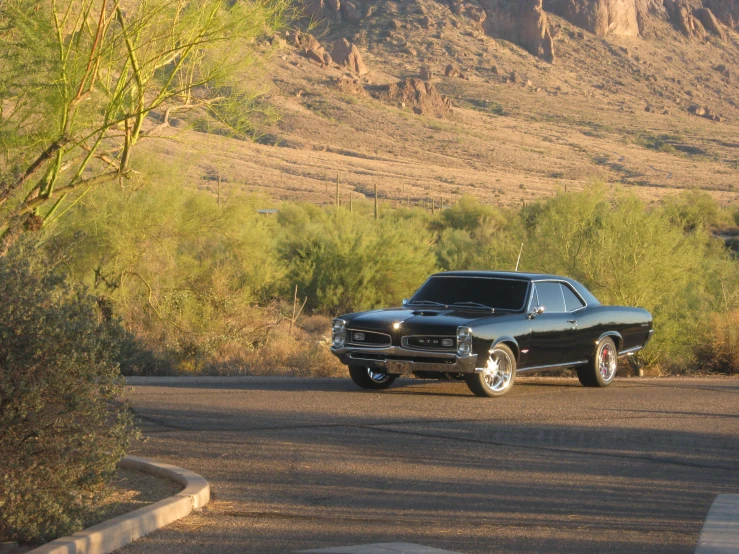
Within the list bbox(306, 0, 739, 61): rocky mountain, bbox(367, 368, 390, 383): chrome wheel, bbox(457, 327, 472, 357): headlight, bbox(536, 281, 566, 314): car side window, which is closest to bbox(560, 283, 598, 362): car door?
bbox(536, 281, 566, 314): car side window

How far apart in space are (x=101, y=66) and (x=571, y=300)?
7.16 meters

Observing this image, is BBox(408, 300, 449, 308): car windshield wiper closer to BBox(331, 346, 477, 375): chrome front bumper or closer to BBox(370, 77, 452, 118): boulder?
BBox(331, 346, 477, 375): chrome front bumper

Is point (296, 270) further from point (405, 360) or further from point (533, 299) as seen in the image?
point (405, 360)

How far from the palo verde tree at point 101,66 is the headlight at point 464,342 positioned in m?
4.11

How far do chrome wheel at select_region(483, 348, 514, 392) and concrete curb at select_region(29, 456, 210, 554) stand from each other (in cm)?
591

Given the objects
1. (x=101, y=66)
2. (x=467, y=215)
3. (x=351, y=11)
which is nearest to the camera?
(x=101, y=66)

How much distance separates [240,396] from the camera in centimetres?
1345

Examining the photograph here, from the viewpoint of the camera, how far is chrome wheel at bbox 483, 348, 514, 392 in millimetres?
13547

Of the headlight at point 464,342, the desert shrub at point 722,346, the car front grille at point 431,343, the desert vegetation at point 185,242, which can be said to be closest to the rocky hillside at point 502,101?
the desert vegetation at point 185,242

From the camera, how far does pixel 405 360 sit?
43.6 feet

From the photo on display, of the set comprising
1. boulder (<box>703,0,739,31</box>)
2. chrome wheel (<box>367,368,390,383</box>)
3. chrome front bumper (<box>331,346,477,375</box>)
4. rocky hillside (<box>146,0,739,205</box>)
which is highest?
boulder (<box>703,0,739,31</box>)

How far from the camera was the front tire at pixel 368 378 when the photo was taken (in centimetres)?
1432

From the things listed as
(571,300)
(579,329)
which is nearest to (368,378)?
(579,329)


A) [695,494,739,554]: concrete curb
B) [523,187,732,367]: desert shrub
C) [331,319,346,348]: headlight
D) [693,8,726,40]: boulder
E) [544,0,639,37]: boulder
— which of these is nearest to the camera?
[695,494,739,554]: concrete curb
